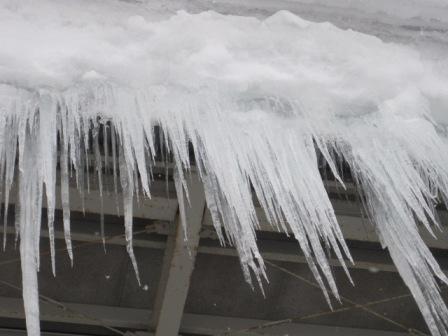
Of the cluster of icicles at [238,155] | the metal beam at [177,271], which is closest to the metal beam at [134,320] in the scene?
the metal beam at [177,271]

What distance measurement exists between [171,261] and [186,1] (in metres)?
1.62

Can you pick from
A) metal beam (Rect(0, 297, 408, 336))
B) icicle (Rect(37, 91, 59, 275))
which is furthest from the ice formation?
metal beam (Rect(0, 297, 408, 336))

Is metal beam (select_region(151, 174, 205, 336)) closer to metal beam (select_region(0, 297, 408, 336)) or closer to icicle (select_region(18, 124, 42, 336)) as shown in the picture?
metal beam (select_region(0, 297, 408, 336))

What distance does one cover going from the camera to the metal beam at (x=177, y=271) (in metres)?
2.39

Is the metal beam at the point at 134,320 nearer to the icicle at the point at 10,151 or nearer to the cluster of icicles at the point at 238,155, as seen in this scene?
the cluster of icicles at the point at 238,155

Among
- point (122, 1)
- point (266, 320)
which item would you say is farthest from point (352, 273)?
point (122, 1)

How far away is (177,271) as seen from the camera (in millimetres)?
2604

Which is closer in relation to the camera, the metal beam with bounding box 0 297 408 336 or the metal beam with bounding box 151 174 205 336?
the metal beam with bounding box 151 174 205 336

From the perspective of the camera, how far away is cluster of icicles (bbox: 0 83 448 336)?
107 centimetres

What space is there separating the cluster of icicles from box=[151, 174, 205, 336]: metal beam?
3.58 feet

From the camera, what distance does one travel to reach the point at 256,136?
1.11 meters

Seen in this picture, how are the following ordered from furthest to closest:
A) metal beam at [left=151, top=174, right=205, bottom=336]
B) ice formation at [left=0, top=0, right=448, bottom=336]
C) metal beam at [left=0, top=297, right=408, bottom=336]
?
1. metal beam at [left=0, top=297, right=408, bottom=336]
2. metal beam at [left=151, top=174, right=205, bottom=336]
3. ice formation at [left=0, top=0, right=448, bottom=336]

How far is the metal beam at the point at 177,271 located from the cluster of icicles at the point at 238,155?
109 centimetres

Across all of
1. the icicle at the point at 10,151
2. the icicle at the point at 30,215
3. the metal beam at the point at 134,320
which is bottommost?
the icicle at the point at 30,215
